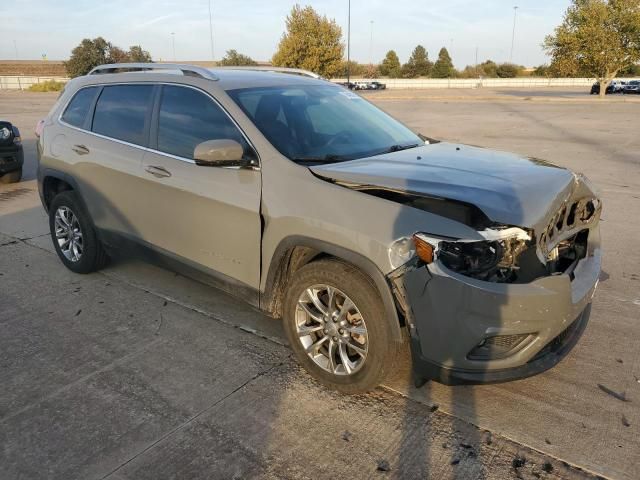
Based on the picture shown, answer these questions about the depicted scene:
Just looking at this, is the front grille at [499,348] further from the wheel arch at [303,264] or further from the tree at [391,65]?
the tree at [391,65]

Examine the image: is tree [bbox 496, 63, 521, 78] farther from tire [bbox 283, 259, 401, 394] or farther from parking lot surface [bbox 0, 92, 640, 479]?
tire [bbox 283, 259, 401, 394]

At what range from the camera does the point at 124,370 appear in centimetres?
350

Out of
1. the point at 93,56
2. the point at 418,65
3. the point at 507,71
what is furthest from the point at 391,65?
the point at 93,56

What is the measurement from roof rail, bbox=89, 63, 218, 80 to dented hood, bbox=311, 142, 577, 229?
1289 millimetres

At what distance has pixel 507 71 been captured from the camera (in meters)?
90.1

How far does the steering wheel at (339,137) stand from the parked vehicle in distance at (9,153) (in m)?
7.58

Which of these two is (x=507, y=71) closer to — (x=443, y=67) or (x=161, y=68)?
(x=443, y=67)

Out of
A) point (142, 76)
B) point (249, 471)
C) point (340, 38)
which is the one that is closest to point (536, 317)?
point (249, 471)

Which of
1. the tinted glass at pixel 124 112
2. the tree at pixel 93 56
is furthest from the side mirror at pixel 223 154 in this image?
the tree at pixel 93 56

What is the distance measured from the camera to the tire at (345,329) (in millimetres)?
2891

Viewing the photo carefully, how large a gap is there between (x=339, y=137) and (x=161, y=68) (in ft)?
5.10

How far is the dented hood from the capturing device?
9.06ft

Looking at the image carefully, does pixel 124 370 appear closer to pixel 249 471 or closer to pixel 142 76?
pixel 249 471

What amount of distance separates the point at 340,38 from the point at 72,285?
51.5 metres
